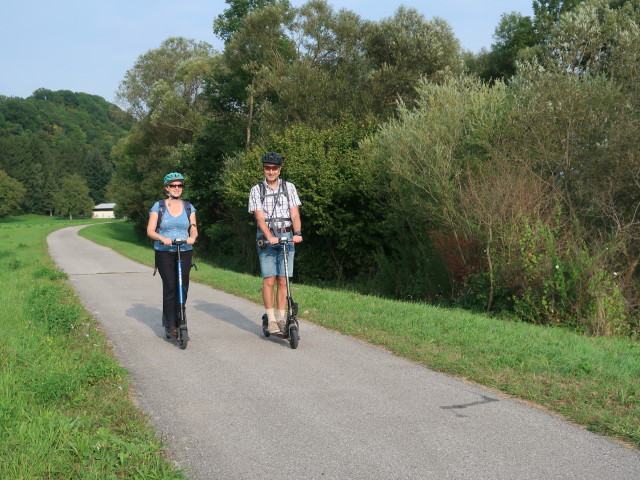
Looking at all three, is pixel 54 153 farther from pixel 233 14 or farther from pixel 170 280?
pixel 170 280

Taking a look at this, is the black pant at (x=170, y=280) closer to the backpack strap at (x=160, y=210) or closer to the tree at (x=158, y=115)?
the backpack strap at (x=160, y=210)

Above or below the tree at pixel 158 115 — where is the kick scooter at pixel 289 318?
below

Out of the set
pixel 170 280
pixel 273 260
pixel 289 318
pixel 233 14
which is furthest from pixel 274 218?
pixel 233 14

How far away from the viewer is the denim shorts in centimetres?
719

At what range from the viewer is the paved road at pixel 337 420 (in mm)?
3580

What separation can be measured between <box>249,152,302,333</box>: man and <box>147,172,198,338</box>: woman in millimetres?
913

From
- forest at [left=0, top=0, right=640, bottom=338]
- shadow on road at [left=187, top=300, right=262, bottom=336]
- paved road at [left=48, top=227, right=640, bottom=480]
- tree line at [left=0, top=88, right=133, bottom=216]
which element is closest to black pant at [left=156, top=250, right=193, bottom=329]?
paved road at [left=48, top=227, right=640, bottom=480]

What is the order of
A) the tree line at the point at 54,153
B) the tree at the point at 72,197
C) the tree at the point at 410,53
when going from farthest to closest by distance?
the tree at the point at 72,197 → the tree line at the point at 54,153 → the tree at the point at 410,53

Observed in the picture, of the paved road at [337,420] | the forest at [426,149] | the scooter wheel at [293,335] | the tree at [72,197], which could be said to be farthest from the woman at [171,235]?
the tree at [72,197]

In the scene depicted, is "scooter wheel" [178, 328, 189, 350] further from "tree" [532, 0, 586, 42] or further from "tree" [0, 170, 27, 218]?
"tree" [0, 170, 27, 218]

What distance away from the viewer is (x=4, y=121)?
137m

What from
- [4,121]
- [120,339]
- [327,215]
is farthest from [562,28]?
[4,121]

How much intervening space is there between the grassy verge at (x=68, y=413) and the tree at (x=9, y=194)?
348 feet

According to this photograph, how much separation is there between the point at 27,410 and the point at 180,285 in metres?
2.97
